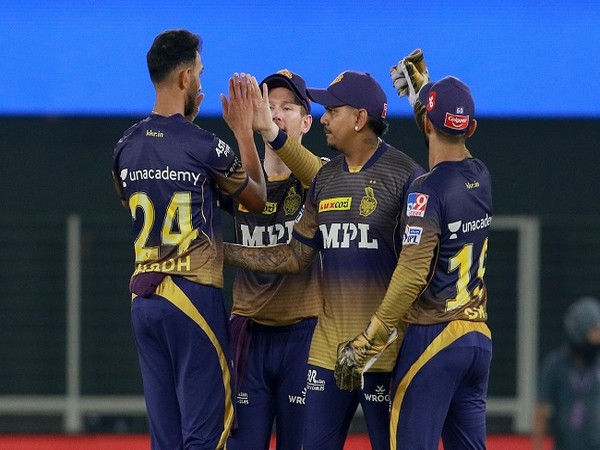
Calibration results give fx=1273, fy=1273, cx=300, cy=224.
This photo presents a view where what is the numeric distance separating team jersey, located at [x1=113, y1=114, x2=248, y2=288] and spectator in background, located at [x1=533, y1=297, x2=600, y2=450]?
2573 mm

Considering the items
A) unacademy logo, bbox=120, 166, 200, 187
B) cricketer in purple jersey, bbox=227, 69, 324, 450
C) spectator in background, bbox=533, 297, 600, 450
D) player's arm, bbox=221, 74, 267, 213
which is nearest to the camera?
unacademy logo, bbox=120, 166, 200, 187

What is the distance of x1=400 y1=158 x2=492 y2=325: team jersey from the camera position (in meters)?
4.78

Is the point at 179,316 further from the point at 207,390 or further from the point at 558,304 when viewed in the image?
the point at 558,304

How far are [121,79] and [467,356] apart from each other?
5.18m

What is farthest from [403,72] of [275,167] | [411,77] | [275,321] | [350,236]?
[275,321]

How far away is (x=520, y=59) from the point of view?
30.7ft

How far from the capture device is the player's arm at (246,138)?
5.20 meters

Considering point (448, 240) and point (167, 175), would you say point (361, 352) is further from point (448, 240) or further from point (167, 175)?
point (167, 175)

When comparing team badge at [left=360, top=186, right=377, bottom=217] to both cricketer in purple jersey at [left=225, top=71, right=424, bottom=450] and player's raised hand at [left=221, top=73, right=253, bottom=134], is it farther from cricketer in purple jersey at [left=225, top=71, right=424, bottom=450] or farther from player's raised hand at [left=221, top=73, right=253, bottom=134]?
player's raised hand at [left=221, top=73, right=253, bottom=134]

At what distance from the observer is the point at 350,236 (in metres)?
5.09

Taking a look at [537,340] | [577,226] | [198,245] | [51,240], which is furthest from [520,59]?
[198,245]

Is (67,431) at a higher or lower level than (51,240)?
lower

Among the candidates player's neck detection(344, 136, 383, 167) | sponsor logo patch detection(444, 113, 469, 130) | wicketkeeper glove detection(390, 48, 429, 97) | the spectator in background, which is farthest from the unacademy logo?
the spectator in background

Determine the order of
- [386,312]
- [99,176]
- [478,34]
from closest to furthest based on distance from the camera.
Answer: [386,312] < [478,34] < [99,176]
